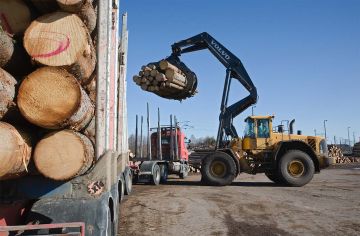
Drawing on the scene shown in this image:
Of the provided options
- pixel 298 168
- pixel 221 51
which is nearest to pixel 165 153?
pixel 221 51

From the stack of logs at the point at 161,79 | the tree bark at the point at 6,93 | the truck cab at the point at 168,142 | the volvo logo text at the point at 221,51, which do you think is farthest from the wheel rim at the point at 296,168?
the tree bark at the point at 6,93

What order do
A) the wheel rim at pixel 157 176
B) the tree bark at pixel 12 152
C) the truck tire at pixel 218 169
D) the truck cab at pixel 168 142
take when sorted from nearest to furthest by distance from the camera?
the tree bark at pixel 12 152 → the truck tire at pixel 218 169 → the wheel rim at pixel 157 176 → the truck cab at pixel 168 142

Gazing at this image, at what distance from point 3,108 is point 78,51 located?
2.83 feet

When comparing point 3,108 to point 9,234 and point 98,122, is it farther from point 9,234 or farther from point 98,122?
point 9,234

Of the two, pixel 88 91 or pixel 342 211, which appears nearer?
pixel 88 91

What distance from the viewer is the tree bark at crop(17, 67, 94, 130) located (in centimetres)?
353

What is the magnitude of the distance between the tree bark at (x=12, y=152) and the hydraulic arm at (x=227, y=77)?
1320 cm

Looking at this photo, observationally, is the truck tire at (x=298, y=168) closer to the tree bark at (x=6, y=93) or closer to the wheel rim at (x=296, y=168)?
the wheel rim at (x=296, y=168)

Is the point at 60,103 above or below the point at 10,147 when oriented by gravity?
above

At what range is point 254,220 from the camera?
26.2ft

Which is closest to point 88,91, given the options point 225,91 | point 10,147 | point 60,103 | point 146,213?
point 60,103

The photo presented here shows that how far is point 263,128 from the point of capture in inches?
620

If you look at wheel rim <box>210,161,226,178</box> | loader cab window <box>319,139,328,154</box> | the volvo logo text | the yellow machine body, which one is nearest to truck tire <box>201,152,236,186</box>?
wheel rim <box>210,161,226,178</box>

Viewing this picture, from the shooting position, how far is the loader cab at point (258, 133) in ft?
51.3
